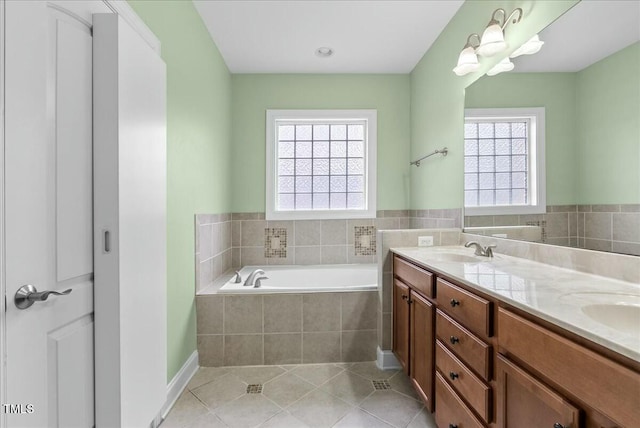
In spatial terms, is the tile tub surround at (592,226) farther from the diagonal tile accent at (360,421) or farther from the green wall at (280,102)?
the green wall at (280,102)

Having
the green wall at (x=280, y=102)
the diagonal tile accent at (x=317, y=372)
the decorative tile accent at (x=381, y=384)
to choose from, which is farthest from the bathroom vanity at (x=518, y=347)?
the green wall at (x=280, y=102)

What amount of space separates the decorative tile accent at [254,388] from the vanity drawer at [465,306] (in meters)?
1.29

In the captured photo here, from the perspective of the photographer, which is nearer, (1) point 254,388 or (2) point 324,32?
(1) point 254,388

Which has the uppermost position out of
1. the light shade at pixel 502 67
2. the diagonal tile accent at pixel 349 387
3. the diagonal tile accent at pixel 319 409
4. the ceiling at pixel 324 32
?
the ceiling at pixel 324 32

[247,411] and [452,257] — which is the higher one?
[452,257]

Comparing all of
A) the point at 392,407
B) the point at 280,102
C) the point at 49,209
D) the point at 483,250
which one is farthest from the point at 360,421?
the point at 280,102

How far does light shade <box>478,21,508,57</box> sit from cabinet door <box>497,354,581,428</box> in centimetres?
162

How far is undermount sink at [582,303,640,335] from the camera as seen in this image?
837 mm

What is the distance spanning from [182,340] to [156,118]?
4.56 feet

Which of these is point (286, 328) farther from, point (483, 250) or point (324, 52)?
point (324, 52)

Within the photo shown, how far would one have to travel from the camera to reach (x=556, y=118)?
140 centimetres

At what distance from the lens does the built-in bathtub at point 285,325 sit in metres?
2.17

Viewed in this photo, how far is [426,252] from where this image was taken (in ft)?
6.31

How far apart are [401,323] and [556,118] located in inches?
55.9
